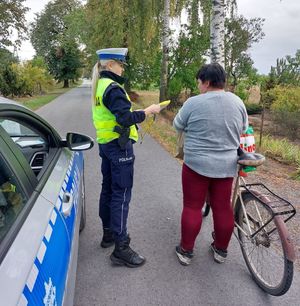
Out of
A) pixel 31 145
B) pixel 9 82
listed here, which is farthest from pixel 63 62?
pixel 31 145

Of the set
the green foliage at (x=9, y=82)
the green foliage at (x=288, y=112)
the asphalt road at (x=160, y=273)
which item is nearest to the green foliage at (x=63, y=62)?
the green foliage at (x=9, y=82)

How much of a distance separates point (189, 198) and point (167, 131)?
24.6ft

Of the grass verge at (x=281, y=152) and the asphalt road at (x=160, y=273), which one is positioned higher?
the asphalt road at (x=160, y=273)

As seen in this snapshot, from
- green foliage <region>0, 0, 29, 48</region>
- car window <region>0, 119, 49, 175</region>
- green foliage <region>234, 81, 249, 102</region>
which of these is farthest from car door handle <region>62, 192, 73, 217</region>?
green foliage <region>234, 81, 249, 102</region>

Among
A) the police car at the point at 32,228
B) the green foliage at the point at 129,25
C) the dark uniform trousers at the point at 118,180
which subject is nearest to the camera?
the police car at the point at 32,228

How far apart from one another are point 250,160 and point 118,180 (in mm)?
1123

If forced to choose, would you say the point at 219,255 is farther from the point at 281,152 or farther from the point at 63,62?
the point at 63,62

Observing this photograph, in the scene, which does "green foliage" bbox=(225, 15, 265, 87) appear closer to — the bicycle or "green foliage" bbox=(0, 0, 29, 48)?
"green foliage" bbox=(0, 0, 29, 48)

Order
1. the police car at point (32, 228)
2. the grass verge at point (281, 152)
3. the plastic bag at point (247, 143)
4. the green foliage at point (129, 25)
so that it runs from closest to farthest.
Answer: the police car at point (32, 228) → the plastic bag at point (247, 143) → the grass verge at point (281, 152) → the green foliage at point (129, 25)

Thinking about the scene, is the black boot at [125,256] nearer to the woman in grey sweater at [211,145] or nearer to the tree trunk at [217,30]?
the woman in grey sweater at [211,145]

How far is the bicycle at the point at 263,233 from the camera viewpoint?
2.55 m

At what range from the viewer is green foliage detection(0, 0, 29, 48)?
17.8 m

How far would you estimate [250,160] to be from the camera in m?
2.69

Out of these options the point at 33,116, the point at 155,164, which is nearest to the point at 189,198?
the point at 33,116
